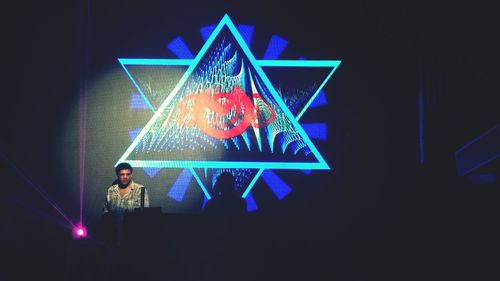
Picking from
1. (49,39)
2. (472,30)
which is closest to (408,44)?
(472,30)

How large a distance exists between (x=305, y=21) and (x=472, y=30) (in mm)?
1789

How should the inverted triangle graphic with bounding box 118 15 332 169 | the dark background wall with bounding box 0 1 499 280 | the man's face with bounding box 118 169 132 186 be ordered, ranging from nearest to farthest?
the man's face with bounding box 118 169 132 186, the dark background wall with bounding box 0 1 499 280, the inverted triangle graphic with bounding box 118 15 332 169

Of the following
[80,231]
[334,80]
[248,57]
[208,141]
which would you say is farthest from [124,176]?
[334,80]

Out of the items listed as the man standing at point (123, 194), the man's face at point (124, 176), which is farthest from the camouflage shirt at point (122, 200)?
the man's face at point (124, 176)

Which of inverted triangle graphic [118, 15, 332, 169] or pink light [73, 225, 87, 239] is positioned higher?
inverted triangle graphic [118, 15, 332, 169]

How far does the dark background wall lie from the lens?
201 inches

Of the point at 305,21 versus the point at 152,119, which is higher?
the point at 305,21

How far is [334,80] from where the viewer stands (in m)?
5.28

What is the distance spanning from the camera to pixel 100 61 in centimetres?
537

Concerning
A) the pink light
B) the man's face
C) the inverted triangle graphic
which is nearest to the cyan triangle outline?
the inverted triangle graphic

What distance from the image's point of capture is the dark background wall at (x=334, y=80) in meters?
5.10

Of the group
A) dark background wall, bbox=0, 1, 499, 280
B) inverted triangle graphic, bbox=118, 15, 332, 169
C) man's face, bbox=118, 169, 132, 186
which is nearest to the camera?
man's face, bbox=118, 169, 132, 186

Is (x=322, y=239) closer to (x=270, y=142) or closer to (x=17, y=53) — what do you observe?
(x=270, y=142)

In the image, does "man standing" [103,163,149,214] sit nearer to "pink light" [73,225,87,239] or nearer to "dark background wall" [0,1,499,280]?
"pink light" [73,225,87,239]
